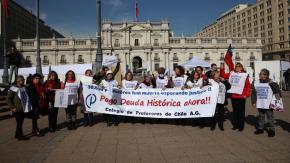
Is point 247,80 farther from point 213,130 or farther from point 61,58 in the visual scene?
point 61,58

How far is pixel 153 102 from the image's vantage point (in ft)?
28.7

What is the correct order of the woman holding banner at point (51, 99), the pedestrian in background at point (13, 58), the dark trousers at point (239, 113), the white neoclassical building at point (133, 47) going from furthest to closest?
the white neoclassical building at point (133, 47) → the pedestrian in background at point (13, 58) → the woman holding banner at point (51, 99) → the dark trousers at point (239, 113)

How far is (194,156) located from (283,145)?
222 cm

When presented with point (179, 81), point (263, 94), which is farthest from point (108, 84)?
point (263, 94)

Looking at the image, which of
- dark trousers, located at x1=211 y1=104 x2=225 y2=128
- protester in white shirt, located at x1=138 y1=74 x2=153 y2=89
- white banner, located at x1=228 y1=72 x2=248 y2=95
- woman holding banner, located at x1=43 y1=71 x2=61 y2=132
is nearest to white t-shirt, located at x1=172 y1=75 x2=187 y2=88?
protester in white shirt, located at x1=138 y1=74 x2=153 y2=89

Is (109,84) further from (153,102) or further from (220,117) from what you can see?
(220,117)

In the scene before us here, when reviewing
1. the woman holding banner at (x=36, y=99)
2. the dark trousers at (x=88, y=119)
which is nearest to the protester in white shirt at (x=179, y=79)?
the dark trousers at (x=88, y=119)

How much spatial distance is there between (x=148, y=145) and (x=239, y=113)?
3100 mm

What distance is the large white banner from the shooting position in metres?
8.20

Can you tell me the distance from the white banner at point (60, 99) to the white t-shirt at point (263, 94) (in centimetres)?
555

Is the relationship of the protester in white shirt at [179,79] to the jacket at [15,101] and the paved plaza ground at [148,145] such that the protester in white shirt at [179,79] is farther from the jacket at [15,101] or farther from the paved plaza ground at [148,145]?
the jacket at [15,101]

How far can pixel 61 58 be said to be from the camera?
7381 cm

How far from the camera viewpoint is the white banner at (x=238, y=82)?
7898mm

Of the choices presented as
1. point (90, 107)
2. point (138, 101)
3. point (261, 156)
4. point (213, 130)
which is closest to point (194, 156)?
point (261, 156)
